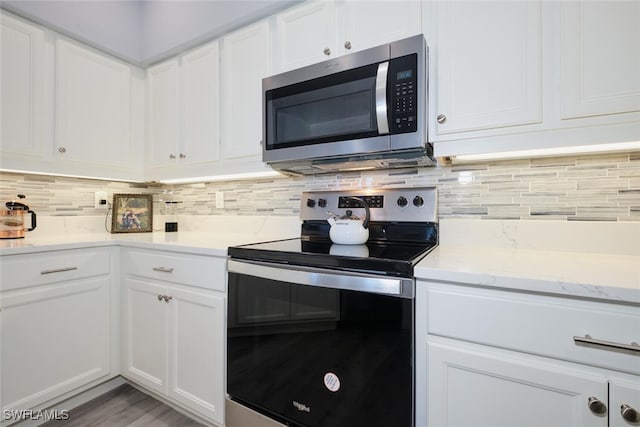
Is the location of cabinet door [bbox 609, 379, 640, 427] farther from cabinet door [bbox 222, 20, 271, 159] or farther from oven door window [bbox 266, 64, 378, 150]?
cabinet door [bbox 222, 20, 271, 159]

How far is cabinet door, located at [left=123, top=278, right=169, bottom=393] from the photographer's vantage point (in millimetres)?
1533

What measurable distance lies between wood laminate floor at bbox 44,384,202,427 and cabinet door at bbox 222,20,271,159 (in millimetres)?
1386

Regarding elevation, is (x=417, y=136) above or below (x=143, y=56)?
below

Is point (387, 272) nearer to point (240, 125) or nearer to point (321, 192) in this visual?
point (321, 192)

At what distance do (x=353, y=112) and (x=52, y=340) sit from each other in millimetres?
1780

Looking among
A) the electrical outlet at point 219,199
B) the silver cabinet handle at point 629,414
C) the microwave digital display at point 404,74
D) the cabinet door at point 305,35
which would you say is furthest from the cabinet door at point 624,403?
the electrical outlet at point 219,199

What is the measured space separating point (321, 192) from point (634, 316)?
126 centimetres

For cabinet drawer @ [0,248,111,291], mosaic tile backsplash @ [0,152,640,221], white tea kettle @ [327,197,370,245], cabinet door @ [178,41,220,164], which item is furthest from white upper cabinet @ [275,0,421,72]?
cabinet drawer @ [0,248,111,291]

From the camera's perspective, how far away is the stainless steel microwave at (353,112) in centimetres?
117

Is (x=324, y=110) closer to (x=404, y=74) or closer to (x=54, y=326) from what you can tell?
(x=404, y=74)

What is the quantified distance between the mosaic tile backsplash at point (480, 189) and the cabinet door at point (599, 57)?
318 mm

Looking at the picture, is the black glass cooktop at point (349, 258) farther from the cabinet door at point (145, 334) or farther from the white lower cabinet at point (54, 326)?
the white lower cabinet at point (54, 326)

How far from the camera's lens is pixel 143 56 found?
81.0 inches

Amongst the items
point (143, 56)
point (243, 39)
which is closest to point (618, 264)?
point (243, 39)
